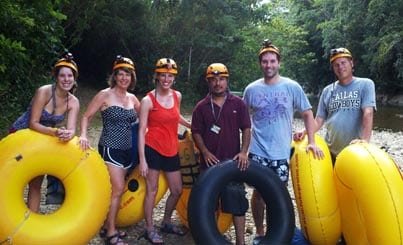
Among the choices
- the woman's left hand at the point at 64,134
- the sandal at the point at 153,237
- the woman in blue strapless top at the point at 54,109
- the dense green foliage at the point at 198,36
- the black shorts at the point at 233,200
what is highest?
the dense green foliage at the point at 198,36

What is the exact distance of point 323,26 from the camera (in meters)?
32.2

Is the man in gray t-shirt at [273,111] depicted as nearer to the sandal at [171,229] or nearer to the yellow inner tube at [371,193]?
the yellow inner tube at [371,193]

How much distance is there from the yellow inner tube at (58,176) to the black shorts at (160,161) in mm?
479

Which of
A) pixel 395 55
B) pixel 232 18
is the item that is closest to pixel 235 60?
pixel 232 18

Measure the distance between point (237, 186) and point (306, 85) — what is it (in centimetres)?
4033

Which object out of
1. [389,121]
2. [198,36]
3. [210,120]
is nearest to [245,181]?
[210,120]

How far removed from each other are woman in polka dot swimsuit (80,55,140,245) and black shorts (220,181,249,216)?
36.7 inches

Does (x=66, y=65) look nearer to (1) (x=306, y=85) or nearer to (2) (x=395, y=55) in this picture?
(2) (x=395, y=55)

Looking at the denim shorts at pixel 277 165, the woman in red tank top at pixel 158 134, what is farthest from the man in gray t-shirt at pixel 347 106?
the woman in red tank top at pixel 158 134

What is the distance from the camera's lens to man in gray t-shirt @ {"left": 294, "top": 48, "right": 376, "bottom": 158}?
3.90 meters

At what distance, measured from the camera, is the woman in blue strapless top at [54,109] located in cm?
353

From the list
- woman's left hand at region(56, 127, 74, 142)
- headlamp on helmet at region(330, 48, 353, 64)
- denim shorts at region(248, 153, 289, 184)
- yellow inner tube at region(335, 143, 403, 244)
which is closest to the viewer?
yellow inner tube at region(335, 143, 403, 244)

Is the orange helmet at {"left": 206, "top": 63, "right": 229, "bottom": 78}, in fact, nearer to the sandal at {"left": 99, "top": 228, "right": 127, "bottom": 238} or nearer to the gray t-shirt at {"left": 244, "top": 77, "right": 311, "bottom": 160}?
the gray t-shirt at {"left": 244, "top": 77, "right": 311, "bottom": 160}

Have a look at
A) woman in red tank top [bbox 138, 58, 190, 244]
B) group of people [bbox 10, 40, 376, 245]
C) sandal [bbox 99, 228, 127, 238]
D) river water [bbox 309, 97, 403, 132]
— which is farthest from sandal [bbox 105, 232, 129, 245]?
river water [bbox 309, 97, 403, 132]
